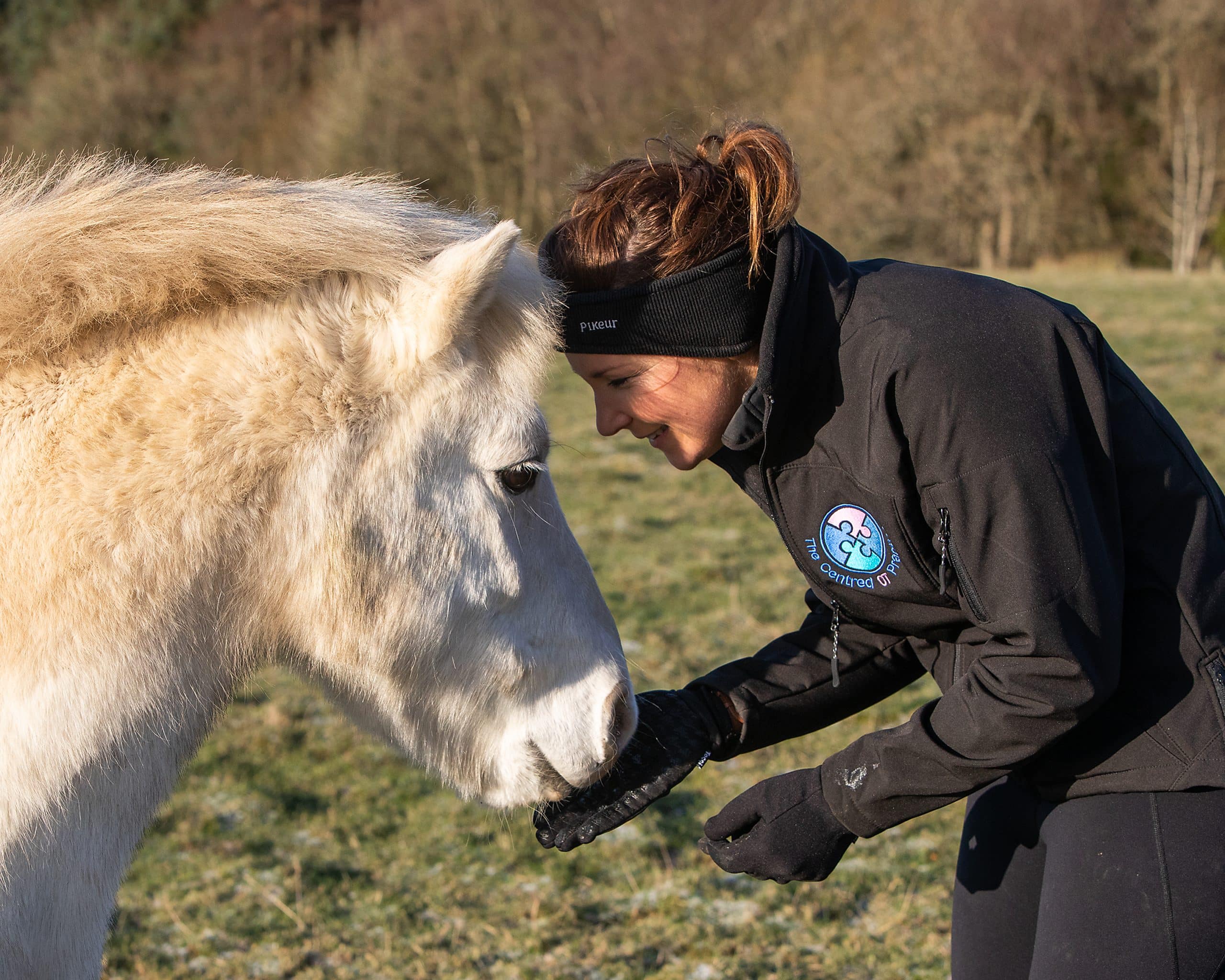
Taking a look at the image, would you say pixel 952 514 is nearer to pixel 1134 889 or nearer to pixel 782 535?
pixel 782 535

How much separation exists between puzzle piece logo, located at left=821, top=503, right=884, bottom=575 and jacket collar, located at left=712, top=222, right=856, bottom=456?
194 mm

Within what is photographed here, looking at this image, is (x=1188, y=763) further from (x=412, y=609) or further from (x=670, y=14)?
(x=670, y=14)

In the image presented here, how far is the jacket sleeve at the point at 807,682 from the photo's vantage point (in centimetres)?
226

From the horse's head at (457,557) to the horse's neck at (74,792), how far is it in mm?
244

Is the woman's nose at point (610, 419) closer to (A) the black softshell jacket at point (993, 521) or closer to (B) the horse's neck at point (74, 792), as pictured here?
(A) the black softshell jacket at point (993, 521)

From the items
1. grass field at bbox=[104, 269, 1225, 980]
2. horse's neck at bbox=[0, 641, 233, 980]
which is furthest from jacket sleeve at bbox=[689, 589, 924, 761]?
horse's neck at bbox=[0, 641, 233, 980]

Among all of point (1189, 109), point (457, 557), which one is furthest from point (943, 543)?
point (1189, 109)

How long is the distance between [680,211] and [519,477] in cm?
54

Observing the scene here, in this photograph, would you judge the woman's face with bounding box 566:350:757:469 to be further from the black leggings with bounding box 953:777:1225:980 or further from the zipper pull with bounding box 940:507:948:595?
the black leggings with bounding box 953:777:1225:980

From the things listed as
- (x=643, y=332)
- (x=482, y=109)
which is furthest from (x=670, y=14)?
(x=643, y=332)

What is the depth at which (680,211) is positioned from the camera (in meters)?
1.80

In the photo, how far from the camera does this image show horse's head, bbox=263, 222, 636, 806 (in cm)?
159

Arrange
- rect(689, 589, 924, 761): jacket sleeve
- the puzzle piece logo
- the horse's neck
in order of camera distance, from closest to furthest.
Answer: the horse's neck < the puzzle piece logo < rect(689, 589, 924, 761): jacket sleeve

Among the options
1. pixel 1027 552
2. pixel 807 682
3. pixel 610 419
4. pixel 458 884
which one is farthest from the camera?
pixel 458 884
